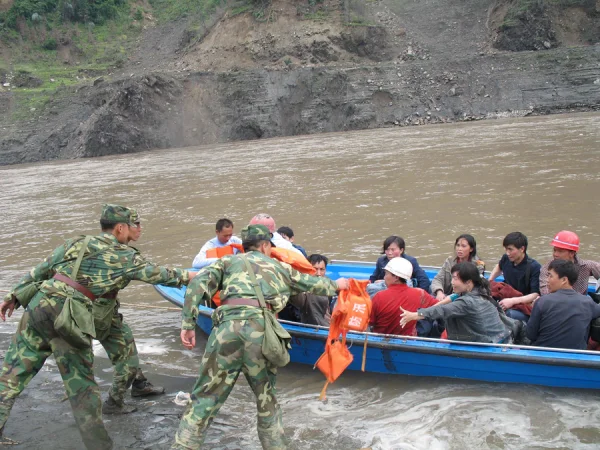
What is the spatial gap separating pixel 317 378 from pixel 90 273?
2.72 m

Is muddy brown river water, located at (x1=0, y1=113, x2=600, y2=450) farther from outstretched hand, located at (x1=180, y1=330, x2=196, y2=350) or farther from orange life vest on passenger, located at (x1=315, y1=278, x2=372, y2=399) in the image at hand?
outstretched hand, located at (x1=180, y1=330, x2=196, y2=350)

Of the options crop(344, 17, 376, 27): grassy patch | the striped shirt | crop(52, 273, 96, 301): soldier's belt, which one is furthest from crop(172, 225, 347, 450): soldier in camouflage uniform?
crop(344, 17, 376, 27): grassy patch

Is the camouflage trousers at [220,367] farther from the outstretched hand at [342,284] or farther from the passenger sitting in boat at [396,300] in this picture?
the passenger sitting in boat at [396,300]

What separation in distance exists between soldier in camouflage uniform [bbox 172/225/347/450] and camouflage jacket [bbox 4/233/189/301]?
0.52 metres

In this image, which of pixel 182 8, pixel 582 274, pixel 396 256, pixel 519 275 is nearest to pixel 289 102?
pixel 182 8

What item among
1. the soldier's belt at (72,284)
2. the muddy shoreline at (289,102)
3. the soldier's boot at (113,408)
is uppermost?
the muddy shoreline at (289,102)

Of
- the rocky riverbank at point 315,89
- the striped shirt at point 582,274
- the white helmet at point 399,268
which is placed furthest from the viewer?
the rocky riverbank at point 315,89

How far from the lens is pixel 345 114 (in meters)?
35.7

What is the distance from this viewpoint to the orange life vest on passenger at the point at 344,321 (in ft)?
15.5

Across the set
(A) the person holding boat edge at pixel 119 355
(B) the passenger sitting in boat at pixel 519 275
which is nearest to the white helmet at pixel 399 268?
(B) the passenger sitting in boat at pixel 519 275

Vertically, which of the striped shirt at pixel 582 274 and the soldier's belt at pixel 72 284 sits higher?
the soldier's belt at pixel 72 284

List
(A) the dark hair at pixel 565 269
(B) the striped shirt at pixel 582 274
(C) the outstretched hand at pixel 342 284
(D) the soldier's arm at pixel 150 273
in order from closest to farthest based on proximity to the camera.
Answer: (D) the soldier's arm at pixel 150 273 → (C) the outstretched hand at pixel 342 284 → (A) the dark hair at pixel 565 269 → (B) the striped shirt at pixel 582 274

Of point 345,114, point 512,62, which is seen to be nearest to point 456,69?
point 512,62

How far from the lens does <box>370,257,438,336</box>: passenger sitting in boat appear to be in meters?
5.24
